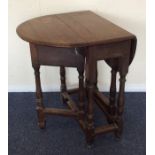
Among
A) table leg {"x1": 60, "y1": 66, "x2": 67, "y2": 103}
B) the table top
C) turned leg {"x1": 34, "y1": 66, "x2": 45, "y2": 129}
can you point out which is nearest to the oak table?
the table top

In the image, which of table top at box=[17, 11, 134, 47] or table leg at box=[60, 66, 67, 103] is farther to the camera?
table leg at box=[60, 66, 67, 103]

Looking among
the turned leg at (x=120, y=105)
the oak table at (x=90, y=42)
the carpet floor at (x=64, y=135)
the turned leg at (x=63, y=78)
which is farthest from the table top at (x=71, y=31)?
the carpet floor at (x=64, y=135)

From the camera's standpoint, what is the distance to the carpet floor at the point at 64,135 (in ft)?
5.69

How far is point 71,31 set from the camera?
1552 millimetres

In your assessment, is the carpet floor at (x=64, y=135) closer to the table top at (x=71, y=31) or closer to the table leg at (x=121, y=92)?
the table leg at (x=121, y=92)

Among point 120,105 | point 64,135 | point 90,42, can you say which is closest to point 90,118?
point 120,105

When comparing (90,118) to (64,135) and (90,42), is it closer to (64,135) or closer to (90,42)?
(64,135)

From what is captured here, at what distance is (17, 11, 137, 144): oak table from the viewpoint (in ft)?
4.66

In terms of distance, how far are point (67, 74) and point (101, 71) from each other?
312mm

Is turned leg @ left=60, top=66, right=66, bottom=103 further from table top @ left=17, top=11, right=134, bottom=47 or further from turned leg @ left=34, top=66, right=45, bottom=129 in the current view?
table top @ left=17, top=11, right=134, bottom=47

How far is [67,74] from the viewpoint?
236 centimetres
